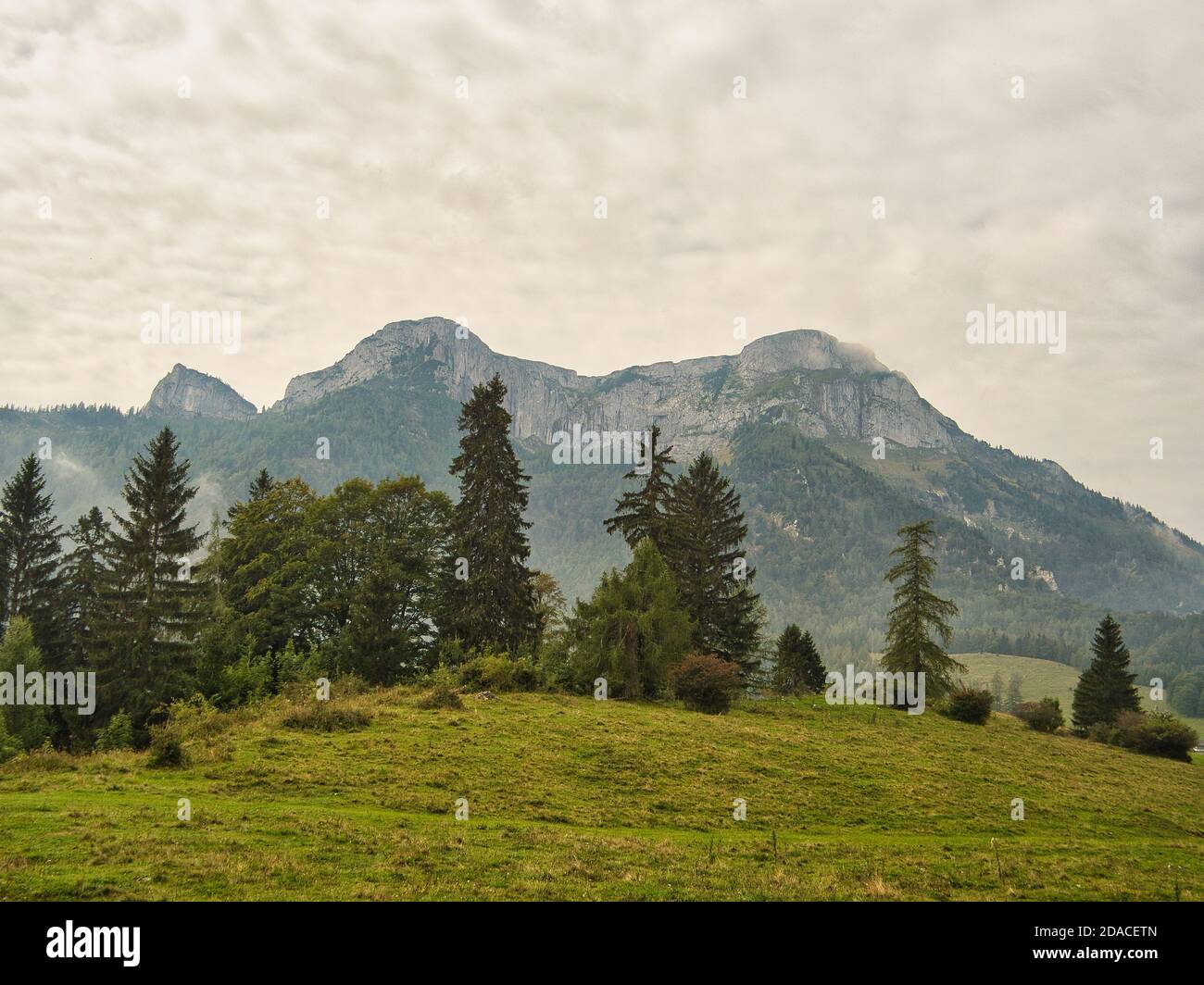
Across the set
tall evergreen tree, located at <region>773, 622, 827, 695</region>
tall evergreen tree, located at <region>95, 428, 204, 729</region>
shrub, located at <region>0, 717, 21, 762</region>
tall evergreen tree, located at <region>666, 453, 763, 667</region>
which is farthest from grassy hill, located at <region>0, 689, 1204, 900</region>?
tall evergreen tree, located at <region>773, 622, 827, 695</region>

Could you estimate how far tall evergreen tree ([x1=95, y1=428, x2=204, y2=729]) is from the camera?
39.1m

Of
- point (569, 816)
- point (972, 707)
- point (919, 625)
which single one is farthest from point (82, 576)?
point (919, 625)

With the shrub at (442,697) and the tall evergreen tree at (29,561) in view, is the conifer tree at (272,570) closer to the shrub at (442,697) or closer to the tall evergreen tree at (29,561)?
the tall evergreen tree at (29,561)

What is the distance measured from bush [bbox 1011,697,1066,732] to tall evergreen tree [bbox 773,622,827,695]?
15.9 meters

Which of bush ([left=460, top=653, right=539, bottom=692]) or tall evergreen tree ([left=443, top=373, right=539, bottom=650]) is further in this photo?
tall evergreen tree ([left=443, top=373, right=539, bottom=650])

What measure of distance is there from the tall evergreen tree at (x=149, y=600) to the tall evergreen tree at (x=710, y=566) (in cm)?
3133

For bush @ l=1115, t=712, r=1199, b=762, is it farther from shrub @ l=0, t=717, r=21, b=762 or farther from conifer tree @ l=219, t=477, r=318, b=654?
shrub @ l=0, t=717, r=21, b=762

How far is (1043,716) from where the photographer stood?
1848 inches

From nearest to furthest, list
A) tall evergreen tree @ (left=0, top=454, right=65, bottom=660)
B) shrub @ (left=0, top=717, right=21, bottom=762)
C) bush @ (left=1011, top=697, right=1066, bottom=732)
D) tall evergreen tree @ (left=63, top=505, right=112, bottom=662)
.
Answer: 1. shrub @ (left=0, top=717, right=21, bottom=762)
2. bush @ (left=1011, top=697, right=1066, bottom=732)
3. tall evergreen tree @ (left=63, top=505, right=112, bottom=662)
4. tall evergreen tree @ (left=0, top=454, right=65, bottom=660)

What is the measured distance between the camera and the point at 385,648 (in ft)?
133

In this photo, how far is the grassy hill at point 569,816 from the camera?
12.0 metres

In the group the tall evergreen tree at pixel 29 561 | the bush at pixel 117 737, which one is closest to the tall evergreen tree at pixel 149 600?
the bush at pixel 117 737

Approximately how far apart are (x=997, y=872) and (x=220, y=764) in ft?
63.5
